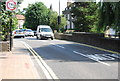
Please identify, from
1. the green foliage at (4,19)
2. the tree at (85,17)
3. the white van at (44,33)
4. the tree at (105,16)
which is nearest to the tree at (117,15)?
the tree at (105,16)

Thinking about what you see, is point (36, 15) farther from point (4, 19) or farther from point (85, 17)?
point (4, 19)

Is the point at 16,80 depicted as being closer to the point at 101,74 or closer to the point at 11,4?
the point at 101,74

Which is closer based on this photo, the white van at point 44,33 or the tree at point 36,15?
the white van at point 44,33

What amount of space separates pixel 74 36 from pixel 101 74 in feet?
66.7

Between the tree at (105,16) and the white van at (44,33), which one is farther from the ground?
the tree at (105,16)

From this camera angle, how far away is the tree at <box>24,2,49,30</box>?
2798 inches

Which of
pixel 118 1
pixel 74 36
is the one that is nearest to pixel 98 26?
pixel 118 1

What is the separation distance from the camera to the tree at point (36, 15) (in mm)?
71062

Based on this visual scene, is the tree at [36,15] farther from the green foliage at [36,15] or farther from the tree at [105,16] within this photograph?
the tree at [105,16]

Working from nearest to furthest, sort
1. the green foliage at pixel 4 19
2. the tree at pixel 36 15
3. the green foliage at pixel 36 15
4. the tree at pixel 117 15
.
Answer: the green foliage at pixel 4 19 < the tree at pixel 117 15 < the green foliage at pixel 36 15 < the tree at pixel 36 15

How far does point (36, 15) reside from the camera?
7269 centimetres

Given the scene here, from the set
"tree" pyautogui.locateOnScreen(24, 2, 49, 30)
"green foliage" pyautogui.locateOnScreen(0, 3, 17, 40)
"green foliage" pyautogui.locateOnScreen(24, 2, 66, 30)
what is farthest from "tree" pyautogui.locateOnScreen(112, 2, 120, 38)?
"tree" pyautogui.locateOnScreen(24, 2, 49, 30)

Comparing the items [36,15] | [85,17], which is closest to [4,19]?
[85,17]

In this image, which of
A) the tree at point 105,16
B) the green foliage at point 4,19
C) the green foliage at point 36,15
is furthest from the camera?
the green foliage at point 36,15
